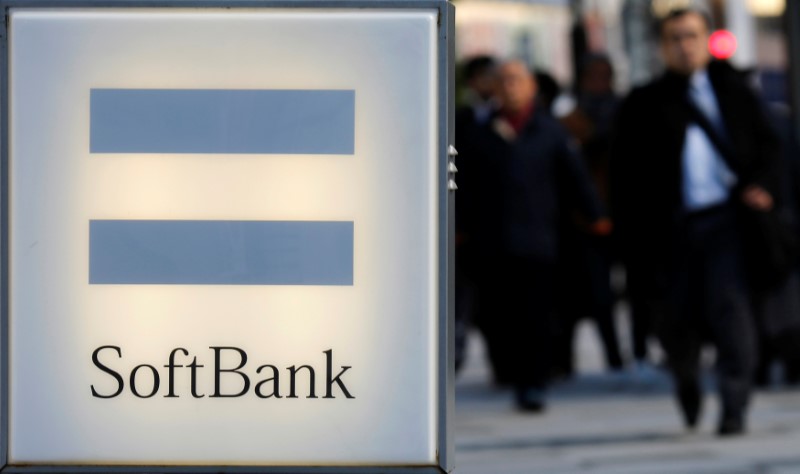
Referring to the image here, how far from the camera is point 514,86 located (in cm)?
980

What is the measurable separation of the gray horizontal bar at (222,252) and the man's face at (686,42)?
5.25 m

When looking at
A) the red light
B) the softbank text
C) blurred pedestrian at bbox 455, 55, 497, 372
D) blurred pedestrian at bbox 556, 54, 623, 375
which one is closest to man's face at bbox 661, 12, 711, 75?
blurred pedestrian at bbox 455, 55, 497, 372

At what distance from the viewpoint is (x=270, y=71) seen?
3.14 m

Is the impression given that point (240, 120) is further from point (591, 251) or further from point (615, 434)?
point (591, 251)

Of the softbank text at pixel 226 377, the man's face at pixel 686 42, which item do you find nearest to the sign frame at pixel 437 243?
the softbank text at pixel 226 377

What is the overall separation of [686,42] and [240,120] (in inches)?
209

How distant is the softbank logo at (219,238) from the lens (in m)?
3.13

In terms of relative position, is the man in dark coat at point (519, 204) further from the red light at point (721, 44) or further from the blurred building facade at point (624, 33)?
the red light at point (721, 44)

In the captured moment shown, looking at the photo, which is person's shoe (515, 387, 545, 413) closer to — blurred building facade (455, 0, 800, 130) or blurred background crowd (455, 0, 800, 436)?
blurred background crowd (455, 0, 800, 436)

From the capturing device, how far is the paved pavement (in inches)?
284

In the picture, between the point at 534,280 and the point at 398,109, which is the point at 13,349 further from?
the point at 534,280

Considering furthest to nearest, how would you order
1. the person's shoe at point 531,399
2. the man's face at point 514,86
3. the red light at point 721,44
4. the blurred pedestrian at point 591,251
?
the red light at point 721,44
the blurred pedestrian at point 591,251
the man's face at point 514,86
the person's shoe at point 531,399

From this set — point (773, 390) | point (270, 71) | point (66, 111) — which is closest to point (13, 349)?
point (66, 111)

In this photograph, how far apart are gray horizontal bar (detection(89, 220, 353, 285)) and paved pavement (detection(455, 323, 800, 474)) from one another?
3216mm
